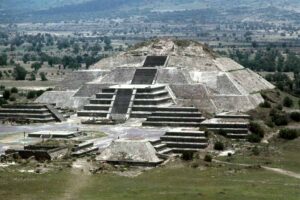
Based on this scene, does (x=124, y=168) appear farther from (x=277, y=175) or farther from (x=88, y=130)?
(x=88, y=130)

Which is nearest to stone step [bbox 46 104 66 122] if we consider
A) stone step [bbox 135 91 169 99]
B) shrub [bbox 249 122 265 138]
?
stone step [bbox 135 91 169 99]

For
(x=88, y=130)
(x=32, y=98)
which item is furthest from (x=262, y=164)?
(x=32, y=98)

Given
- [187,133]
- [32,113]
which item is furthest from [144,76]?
[187,133]

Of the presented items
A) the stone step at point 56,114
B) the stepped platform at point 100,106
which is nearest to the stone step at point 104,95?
the stepped platform at point 100,106

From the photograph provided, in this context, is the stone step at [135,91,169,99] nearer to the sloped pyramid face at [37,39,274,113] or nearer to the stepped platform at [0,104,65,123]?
the sloped pyramid face at [37,39,274,113]

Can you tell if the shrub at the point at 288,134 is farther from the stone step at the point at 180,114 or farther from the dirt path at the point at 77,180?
the dirt path at the point at 77,180

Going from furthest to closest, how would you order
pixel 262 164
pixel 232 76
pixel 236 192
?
pixel 232 76, pixel 262 164, pixel 236 192
